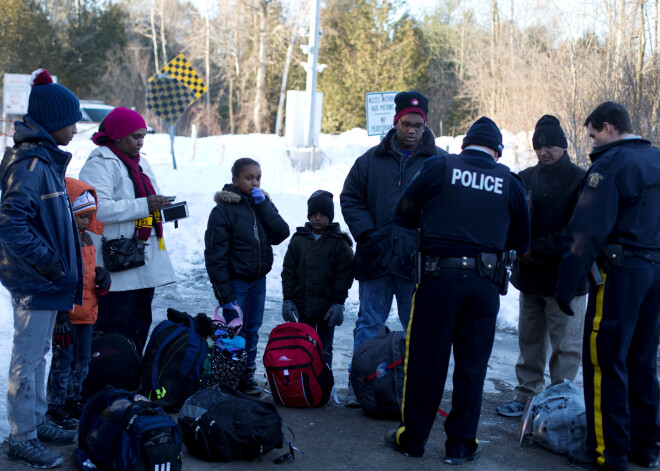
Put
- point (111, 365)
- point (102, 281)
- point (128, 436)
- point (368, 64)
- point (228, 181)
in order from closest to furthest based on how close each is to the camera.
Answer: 1. point (128, 436)
2. point (102, 281)
3. point (111, 365)
4. point (228, 181)
5. point (368, 64)

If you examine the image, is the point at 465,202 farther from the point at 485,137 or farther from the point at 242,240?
the point at 242,240

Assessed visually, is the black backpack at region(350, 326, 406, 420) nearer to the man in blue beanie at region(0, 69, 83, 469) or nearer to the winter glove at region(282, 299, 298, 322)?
the winter glove at region(282, 299, 298, 322)

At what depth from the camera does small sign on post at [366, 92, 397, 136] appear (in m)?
10.9

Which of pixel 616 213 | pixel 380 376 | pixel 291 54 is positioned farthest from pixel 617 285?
pixel 291 54

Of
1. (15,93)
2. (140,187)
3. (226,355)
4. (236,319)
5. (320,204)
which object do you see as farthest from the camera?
(15,93)

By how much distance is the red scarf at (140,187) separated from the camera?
5047mm

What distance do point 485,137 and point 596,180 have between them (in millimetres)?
725

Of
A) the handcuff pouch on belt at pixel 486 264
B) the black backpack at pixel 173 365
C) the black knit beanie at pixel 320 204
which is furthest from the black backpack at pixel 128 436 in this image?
the black knit beanie at pixel 320 204

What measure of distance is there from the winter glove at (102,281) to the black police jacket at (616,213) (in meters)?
2.94

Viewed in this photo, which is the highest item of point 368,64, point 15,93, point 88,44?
point 88,44

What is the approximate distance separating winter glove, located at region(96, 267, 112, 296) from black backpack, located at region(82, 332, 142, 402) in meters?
0.49

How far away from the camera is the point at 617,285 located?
13.8ft

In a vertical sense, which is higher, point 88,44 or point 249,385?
point 88,44

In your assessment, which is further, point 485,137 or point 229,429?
point 485,137
